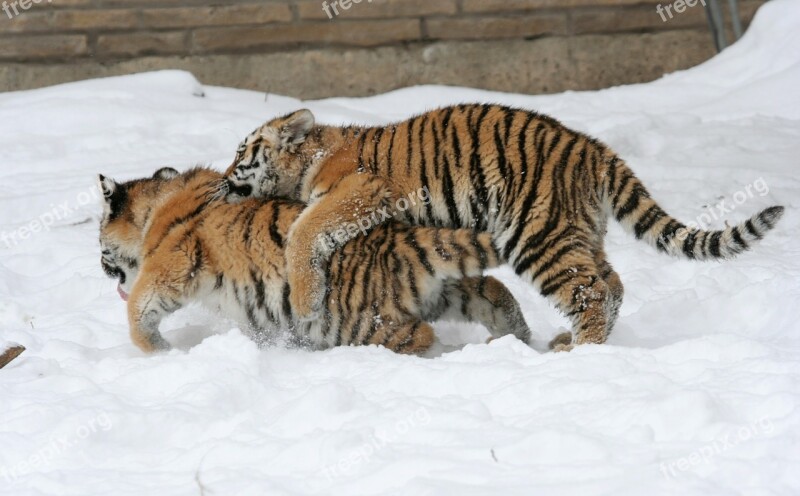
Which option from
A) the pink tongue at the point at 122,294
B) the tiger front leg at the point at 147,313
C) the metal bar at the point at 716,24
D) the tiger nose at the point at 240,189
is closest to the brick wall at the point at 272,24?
the metal bar at the point at 716,24

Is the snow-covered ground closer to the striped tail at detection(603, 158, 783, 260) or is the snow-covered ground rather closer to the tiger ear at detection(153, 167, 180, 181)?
the striped tail at detection(603, 158, 783, 260)

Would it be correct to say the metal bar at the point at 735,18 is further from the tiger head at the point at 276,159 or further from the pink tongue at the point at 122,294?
the pink tongue at the point at 122,294

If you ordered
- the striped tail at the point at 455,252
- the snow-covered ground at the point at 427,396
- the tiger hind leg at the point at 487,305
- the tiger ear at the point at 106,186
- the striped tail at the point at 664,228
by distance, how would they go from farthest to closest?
the tiger ear at the point at 106,186, the tiger hind leg at the point at 487,305, the striped tail at the point at 455,252, the striped tail at the point at 664,228, the snow-covered ground at the point at 427,396

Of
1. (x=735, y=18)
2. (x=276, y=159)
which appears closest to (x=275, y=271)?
(x=276, y=159)

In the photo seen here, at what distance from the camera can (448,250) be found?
4.14 metres

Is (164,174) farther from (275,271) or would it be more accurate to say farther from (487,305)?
(487,305)

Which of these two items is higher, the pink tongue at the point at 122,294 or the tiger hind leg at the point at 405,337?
the pink tongue at the point at 122,294

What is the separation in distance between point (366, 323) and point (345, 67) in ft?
14.0

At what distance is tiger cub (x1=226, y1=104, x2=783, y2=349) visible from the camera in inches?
165

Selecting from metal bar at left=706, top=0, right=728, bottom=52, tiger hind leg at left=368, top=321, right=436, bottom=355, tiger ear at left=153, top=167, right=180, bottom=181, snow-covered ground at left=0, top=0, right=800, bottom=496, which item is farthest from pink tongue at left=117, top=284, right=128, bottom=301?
metal bar at left=706, top=0, right=728, bottom=52

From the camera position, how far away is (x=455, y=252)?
413 centimetres

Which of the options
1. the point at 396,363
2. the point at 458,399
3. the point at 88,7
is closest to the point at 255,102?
the point at 88,7

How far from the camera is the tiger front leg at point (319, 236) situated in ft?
13.9

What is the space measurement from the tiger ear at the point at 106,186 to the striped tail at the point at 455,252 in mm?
1391
